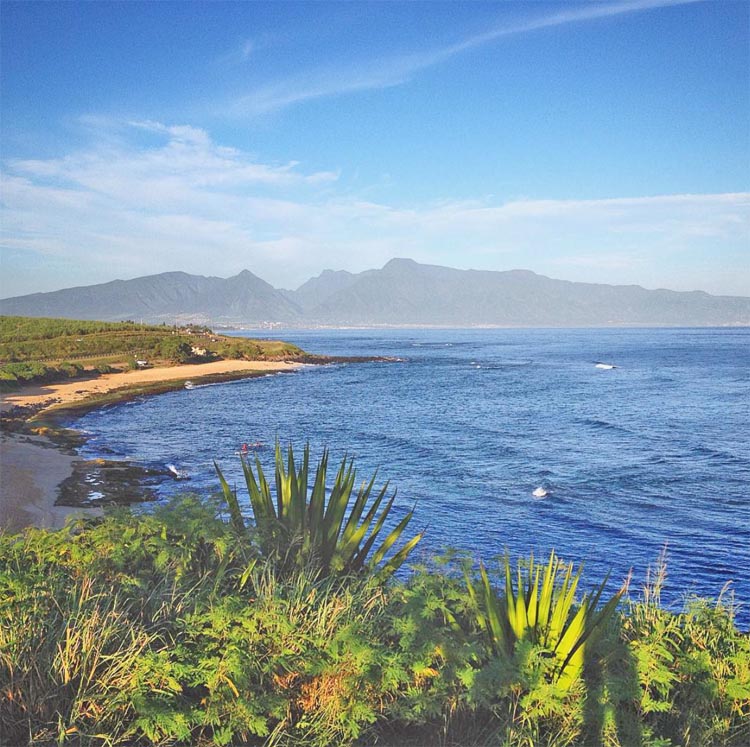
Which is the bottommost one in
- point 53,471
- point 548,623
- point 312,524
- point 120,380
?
point 53,471

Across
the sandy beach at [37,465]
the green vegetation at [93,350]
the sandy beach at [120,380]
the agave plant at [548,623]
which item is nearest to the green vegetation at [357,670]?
the agave plant at [548,623]

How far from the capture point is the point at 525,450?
2950 centimetres

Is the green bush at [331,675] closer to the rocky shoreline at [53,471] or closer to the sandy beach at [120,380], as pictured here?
the rocky shoreline at [53,471]

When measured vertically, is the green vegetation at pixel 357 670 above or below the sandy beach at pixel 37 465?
above

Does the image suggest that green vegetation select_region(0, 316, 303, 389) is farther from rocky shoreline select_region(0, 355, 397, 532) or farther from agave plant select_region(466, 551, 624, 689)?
agave plant select_region(466, 551, 624, 689)

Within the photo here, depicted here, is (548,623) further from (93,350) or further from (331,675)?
(93,350)

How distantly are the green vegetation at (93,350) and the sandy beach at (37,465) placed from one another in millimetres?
2360

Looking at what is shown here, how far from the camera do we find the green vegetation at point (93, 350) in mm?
46938

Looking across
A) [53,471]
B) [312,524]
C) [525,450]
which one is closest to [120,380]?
[53,471]

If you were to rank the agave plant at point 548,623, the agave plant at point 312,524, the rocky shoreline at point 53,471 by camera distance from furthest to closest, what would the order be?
the rocky shoreline at point 53,471, the agave plant at point 312,524, the agave plant at point 548,623

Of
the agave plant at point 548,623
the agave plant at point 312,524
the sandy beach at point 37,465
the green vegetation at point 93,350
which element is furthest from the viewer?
the green vegetation at point 93,350

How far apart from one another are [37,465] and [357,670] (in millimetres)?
19716

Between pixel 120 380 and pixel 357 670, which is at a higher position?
pixel 357 670

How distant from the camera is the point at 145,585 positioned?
19.9 ft
